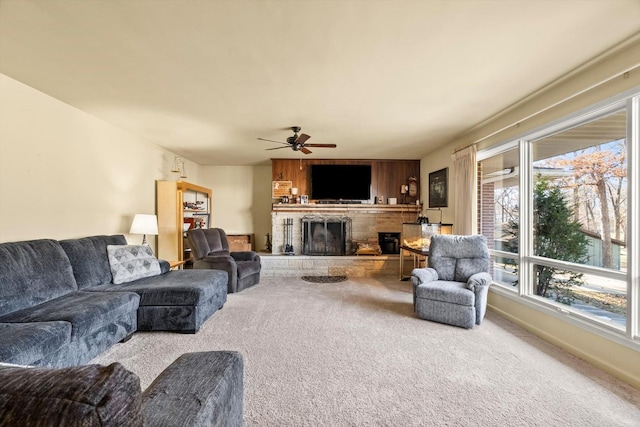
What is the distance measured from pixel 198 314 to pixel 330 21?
290 centimetres

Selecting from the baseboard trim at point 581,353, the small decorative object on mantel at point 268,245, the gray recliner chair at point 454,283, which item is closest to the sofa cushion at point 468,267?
the gray recliner chair at point 454,283

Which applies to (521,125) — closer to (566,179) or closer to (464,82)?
(566,179)

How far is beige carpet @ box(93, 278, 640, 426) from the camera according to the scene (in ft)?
5.92

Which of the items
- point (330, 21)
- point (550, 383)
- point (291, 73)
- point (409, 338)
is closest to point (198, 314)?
point (409, 338)

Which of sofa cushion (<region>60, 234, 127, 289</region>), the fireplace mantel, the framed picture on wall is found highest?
the framed picture on wall

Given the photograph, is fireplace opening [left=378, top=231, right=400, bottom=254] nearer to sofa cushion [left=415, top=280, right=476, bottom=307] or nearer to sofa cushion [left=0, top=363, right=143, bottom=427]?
sofa cushion [left=415, top=280, right=476, bottom=307]

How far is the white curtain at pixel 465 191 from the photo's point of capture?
4.33m

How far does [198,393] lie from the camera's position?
1064 millimetres

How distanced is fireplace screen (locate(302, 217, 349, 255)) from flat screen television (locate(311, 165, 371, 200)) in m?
0.56

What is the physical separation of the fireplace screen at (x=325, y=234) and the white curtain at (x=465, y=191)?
265 centimetres

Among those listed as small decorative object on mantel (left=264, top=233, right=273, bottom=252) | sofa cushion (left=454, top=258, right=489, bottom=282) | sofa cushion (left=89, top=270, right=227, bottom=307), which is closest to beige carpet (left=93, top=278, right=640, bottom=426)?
sofa cushion (left=89, top=270, right=227, bottom=307)

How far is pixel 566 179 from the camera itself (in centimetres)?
305

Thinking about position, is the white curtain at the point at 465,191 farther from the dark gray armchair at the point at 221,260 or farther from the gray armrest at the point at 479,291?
the dark gray armchair at the point at 221,260

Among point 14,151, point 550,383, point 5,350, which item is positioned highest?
point 14,151
